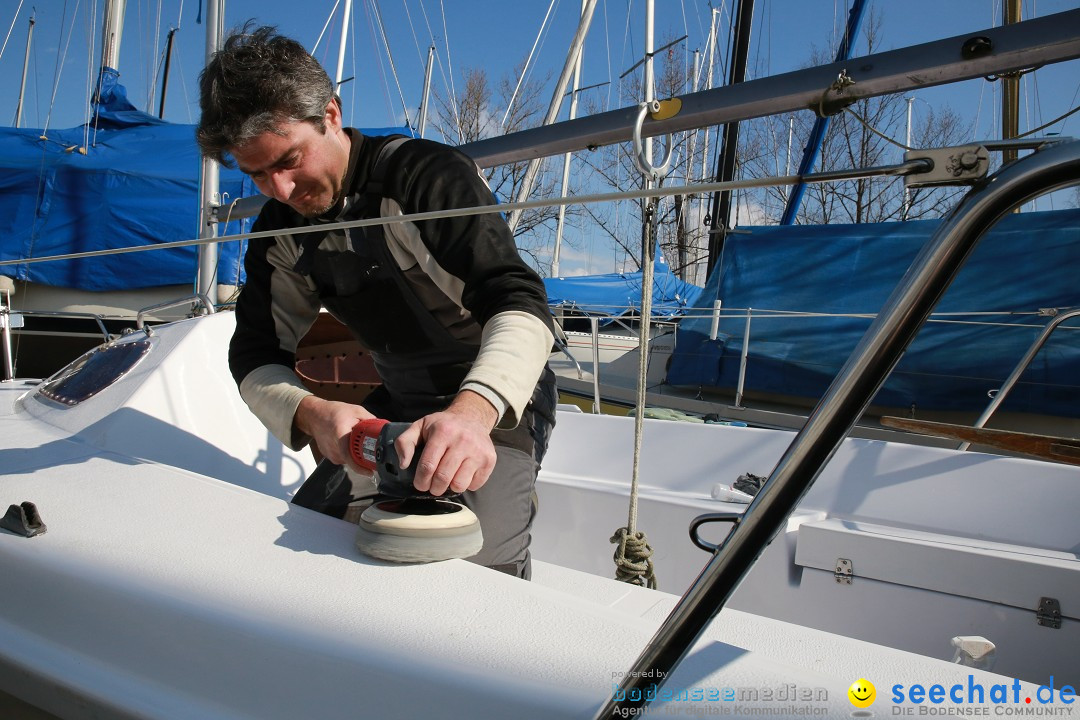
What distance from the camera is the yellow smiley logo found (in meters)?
0.72

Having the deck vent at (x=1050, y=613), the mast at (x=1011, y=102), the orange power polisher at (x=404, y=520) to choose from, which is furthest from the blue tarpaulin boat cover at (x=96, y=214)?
the deck vent at (x=1050, y=613)

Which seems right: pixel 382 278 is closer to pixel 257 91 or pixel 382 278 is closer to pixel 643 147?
pixel 257 91

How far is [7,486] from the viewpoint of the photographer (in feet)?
4.58

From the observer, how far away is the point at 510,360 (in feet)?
4.00

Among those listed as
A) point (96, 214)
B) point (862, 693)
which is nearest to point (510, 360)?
point (862, 693)

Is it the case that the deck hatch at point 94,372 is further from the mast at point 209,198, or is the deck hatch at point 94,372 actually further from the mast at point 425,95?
the mast at point 425,95

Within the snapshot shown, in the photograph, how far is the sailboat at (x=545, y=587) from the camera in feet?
2.26

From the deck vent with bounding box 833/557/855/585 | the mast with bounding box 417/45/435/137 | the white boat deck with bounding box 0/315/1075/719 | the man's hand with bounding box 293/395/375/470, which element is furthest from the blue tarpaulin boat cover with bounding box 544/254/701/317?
the white boat deck with bounding box 0/315/1075/719

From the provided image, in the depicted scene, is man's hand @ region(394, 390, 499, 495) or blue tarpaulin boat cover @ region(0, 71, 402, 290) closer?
man's hand @ region(394, 390, 499, 495)

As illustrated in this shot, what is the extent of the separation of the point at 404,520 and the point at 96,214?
8073 mm

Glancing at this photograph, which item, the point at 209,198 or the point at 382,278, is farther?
the point at 209,198

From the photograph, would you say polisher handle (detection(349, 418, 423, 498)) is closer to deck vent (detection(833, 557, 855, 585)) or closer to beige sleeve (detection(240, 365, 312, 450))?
beige sleeve (detection(240, 365, 312, 450))

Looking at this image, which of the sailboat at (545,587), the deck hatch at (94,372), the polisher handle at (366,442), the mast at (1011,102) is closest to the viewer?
the sailboat at (545,587)

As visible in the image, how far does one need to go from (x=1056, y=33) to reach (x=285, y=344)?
1.69 metres
